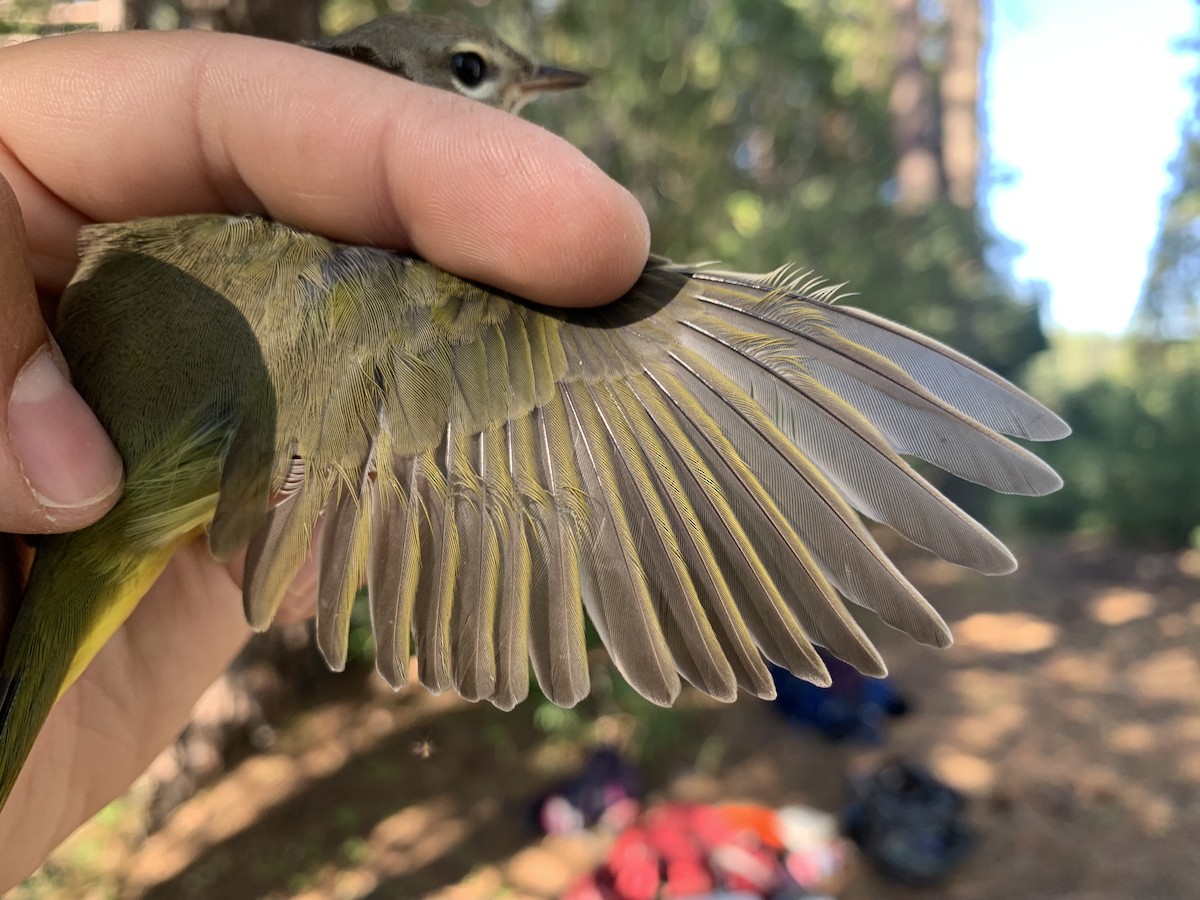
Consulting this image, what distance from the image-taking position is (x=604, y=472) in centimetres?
137

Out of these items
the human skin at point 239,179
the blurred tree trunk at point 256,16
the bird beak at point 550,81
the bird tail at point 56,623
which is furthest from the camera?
the blurred tree trunk at point 256,16

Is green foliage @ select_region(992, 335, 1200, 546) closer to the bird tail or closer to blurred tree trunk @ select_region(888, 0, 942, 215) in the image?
blurred tree trunk @ select_region(888, 0, 942, 215)

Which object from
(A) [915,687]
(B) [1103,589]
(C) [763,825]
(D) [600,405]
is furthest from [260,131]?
(B) [1103,589]

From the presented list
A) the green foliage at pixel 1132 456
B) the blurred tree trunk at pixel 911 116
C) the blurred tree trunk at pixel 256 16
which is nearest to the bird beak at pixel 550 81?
the blurred tree trunk at pixel 256 16

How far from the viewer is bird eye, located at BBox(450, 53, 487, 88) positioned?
2.21 m

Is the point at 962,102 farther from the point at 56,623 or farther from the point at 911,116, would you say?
the point at 56,623

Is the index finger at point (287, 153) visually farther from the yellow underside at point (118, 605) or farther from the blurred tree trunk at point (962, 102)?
the blurred tree trunk at point (962, 102)

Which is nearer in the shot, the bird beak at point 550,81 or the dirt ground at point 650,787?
the bird beak at point 550,81

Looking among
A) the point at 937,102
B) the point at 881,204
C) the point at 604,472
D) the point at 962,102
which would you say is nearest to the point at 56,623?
the point at 604,472

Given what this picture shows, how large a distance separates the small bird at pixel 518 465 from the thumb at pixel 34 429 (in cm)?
8

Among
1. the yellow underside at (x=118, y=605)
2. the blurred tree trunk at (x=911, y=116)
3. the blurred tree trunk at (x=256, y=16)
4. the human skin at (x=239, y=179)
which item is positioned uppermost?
the blurred tree trunk at (x=911, y=116)

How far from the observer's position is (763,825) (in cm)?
388

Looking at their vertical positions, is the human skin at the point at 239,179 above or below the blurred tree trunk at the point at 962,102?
below

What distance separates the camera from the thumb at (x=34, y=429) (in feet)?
4.17
